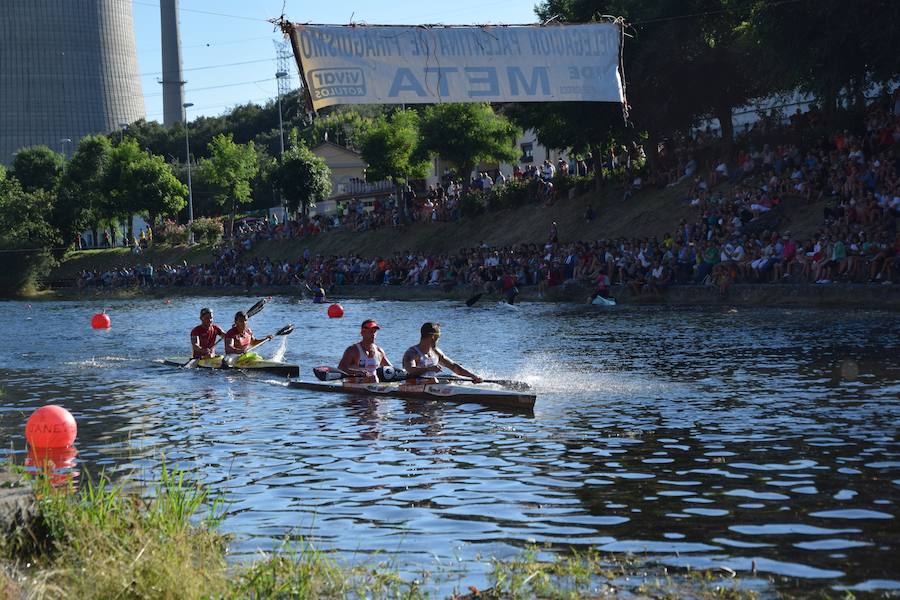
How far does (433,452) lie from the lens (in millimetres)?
14141

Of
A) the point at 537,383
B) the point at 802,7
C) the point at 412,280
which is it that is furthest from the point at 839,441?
the point at 412,280

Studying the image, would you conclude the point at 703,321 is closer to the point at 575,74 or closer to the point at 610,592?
the point at 575,74

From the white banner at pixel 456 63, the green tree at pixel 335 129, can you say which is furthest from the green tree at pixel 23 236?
the white banner at pixel 456 63

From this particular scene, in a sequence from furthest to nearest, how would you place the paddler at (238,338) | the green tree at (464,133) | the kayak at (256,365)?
the green tree at (464,133) < the paddler at (238,338) < the kayak at (256,365)

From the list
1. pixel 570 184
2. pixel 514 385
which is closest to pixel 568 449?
pixel 514 385

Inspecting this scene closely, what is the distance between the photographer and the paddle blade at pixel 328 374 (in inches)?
840

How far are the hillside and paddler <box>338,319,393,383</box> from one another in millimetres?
19235

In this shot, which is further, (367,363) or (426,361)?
(367,363)

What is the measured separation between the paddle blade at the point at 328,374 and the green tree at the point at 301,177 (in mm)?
63278

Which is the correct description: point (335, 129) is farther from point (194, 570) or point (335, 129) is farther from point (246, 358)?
point (194, 570)

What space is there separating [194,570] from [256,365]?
57.1ft

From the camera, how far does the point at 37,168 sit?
118 m

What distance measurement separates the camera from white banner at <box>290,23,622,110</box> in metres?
20.8

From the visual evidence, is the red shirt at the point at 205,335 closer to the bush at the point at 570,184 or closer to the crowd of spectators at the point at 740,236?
the crowd of spectators at the point at 740,236
